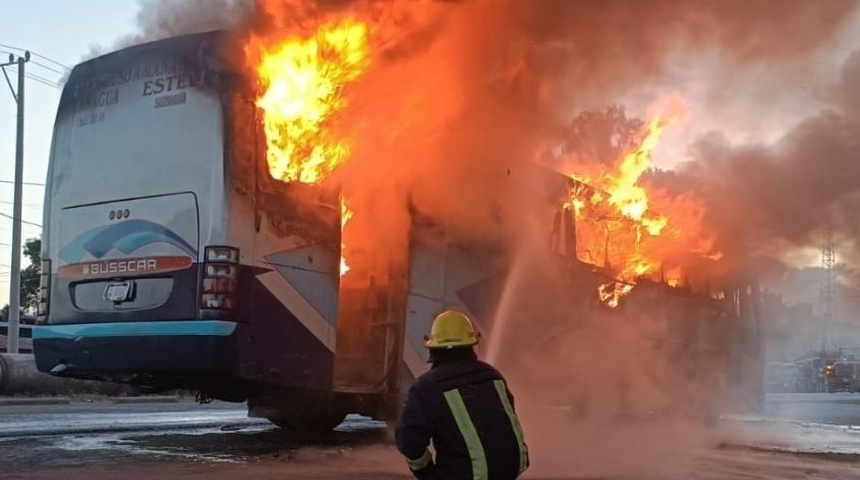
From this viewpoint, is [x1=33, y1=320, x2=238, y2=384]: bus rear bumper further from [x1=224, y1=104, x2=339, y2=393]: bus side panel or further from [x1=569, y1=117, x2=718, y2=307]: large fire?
[x1=569, y1=117, x2=718, y2=307]: large fire

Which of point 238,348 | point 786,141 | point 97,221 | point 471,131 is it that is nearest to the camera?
point 238,348

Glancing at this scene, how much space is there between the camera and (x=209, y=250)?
7.45 m

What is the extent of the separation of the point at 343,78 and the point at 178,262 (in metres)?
2.22

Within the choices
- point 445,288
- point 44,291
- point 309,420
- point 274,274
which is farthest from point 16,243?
point 274,274

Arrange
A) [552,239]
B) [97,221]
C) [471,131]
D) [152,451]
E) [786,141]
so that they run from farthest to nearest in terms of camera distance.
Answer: [786,141] → [552,239] → [471,131] → [152,451] → [97,221]

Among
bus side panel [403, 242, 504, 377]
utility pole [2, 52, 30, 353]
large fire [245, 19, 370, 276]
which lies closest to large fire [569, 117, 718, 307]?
bus side panel [403, 242, 504, 377]

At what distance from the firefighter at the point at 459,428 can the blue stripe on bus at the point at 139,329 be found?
4.10 meters

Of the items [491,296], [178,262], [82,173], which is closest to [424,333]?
[491,296]

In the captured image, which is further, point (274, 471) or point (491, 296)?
point (491, 296)

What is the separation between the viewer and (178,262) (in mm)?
7590

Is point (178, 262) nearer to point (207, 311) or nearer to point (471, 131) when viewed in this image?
point (207, 311)

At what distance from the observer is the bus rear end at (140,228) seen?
7465 millimetres

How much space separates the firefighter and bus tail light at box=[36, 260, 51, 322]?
5.86 m

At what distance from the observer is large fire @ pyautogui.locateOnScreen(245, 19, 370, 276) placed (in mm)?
7949
